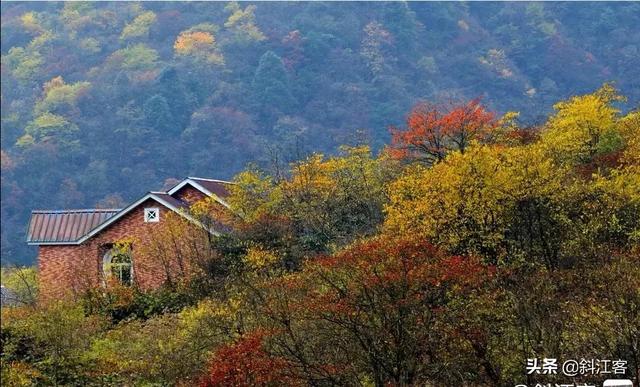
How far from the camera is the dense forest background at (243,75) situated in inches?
1885

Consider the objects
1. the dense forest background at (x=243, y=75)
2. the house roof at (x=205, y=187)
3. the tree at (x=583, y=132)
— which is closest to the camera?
the tree at (x=583, y=132)

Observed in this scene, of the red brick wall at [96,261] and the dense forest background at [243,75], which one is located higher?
the dense forest background at [243,75]

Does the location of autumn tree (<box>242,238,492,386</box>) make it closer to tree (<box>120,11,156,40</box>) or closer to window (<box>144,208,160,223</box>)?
window (<box>144,208,160,223</box>)

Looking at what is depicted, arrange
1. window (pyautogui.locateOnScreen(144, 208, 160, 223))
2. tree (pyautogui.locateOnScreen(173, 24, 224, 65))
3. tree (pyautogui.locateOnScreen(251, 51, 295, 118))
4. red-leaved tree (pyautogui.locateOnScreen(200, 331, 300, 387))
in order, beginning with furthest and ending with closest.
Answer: tree (pyautogui.locateOnScreen(173, 24, 224, 65))
tree (pyautogui.locateOnScreen(251, 51, 295, 118))
window (pyautogui.locateOnScreen(144, 208, 160, 223))
red-leaved tree (pyautogui.locateOnScreen(200, 331, 300, 387))

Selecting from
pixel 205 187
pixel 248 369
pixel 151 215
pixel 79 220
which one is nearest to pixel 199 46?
pixel 79 220

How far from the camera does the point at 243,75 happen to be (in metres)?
62.1

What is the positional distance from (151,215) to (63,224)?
3419 mm

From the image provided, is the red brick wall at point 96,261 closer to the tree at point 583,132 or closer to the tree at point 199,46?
the tree at point 583,132

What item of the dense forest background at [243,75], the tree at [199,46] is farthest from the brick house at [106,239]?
the tree at [199,46]

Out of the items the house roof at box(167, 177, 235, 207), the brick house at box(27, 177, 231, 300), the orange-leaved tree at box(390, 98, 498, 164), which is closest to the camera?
the brick house at box(27, 177, 231, 300)

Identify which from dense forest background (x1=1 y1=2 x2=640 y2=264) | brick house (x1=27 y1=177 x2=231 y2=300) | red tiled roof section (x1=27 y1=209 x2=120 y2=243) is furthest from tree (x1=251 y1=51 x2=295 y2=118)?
brick house (x1=27 y1=177 x2=231 y2=300)

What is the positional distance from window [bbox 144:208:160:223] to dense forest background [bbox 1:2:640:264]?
41.3 feet

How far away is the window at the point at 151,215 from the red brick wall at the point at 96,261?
111 millimetres

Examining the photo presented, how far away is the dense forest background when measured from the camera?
47875mm
